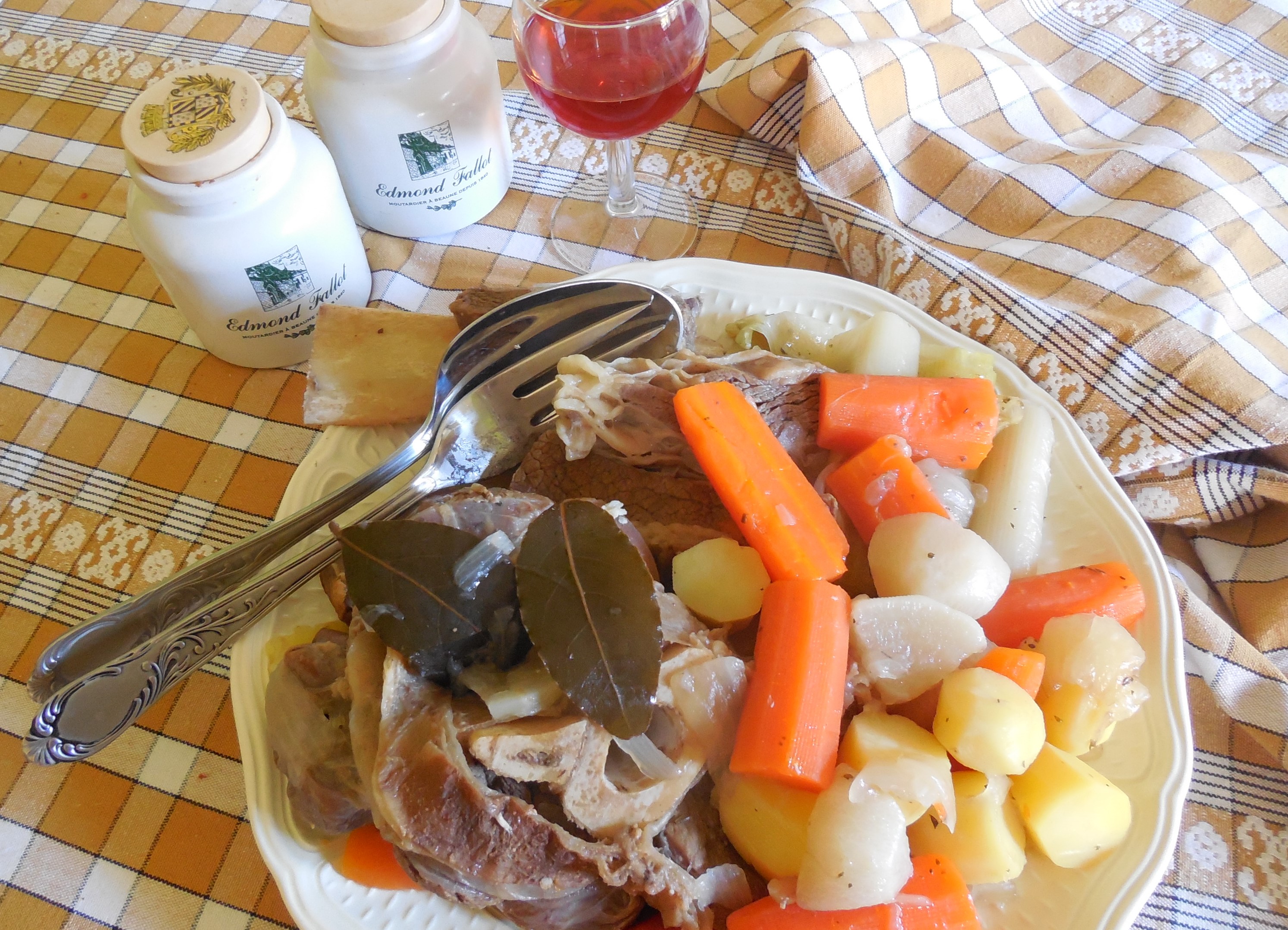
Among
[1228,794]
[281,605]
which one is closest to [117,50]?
[281,605]

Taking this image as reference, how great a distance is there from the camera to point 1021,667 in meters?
1.16

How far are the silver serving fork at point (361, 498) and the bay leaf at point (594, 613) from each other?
14.1 inches

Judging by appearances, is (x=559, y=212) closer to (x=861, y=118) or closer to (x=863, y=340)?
(x=861, y=118)

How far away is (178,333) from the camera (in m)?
1.94

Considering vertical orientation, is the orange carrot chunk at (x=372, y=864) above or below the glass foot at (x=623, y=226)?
below

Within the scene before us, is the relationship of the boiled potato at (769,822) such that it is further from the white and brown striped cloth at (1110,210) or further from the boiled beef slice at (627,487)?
the white and brown striped cloth at (1110,210)

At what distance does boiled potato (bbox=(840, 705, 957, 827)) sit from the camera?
3.44 ft

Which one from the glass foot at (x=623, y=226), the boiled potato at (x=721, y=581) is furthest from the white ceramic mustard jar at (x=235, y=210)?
the boiled potato at (x=721, y=581)

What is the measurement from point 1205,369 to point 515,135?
1634mm

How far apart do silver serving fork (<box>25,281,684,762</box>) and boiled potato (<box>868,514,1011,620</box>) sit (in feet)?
1.81

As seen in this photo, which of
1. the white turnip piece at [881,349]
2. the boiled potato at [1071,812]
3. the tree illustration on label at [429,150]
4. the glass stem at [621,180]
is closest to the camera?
the boiled potato at [1071,812]

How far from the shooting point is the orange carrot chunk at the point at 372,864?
3.80 ft

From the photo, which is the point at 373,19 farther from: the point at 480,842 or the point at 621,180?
the point at 480,842

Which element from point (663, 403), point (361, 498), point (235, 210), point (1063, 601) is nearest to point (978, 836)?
point (1063, 601)
